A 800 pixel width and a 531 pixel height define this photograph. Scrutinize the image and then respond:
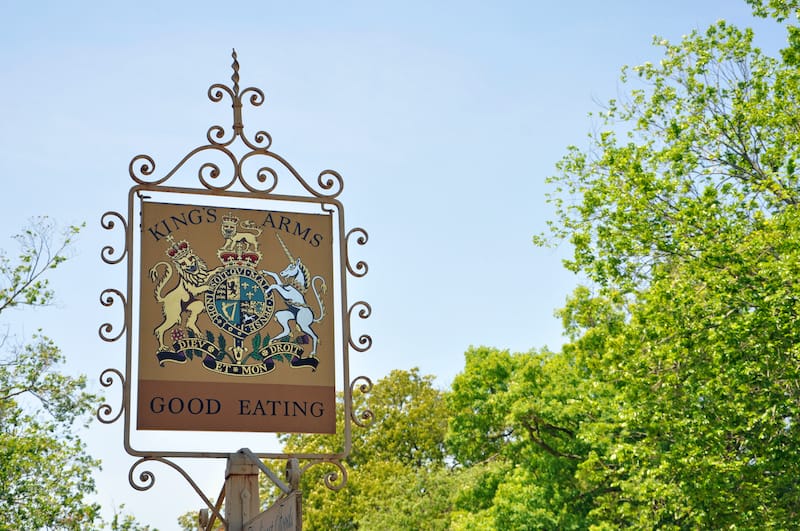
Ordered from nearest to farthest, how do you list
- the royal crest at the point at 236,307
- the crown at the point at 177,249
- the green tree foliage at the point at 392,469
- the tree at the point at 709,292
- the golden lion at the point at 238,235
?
the royal crest at the point at 236,307 → the crown at the point at 177,249 → the golden lion at the point at 238,235 → the tree at the point at 709,292 → the green tree foliage at the point at 392,469

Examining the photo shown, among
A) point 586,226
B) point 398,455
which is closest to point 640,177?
point 586,226

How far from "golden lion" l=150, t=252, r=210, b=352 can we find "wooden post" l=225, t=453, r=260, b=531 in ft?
2.74

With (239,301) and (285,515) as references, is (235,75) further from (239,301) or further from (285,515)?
(285,515)

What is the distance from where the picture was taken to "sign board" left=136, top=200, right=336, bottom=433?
6.60 m

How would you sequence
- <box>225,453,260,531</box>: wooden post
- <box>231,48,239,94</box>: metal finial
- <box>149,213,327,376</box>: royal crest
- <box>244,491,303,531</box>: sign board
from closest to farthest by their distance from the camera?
<box>244,491,303,531</box>: sign board
<box>225,453,260,531</box>: wooden post
<box>149,213,327,376</box>: royal crest
<box>231,48,239,94</box>: metal finial

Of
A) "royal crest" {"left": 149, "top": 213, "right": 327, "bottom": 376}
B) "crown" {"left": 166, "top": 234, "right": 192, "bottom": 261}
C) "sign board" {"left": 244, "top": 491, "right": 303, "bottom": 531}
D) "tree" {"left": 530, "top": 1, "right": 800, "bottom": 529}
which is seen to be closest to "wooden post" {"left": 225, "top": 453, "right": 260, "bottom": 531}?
"royal crest" {"left": 149, "top": 213, "right": 327, "bottom": 376}

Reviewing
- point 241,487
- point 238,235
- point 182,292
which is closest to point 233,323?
point 182,292

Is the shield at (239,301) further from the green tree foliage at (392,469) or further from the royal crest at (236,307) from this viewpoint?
the green tree foliage at (392,469)

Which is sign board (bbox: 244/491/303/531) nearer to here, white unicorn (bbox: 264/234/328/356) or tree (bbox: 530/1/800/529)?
white unicorn (bbox: 264/234/328/356)

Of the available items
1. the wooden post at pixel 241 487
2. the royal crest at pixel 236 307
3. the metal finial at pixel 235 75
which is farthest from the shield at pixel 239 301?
the metal finial at pixel 235 75

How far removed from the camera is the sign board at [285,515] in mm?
4773

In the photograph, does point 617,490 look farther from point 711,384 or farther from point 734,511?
point 711,384

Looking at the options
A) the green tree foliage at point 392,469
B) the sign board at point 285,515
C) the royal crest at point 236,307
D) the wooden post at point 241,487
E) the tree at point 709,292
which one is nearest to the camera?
the sign board at point 285,515

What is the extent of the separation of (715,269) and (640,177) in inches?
93.4
